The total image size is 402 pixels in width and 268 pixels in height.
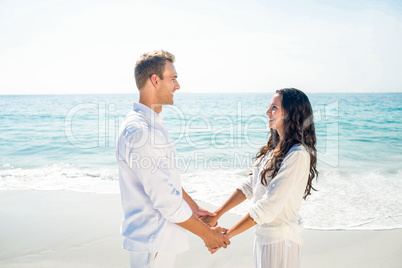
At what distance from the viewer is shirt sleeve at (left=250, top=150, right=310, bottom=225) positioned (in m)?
2.06

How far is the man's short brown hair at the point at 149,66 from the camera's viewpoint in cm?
212

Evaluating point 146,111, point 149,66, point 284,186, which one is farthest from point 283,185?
point 149,66

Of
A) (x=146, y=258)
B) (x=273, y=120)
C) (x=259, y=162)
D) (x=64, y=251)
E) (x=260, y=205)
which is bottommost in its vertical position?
(x=64, y=251)

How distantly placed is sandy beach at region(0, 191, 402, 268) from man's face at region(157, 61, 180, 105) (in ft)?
7.74

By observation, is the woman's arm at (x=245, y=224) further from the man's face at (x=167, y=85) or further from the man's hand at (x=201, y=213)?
the man's face at (x=167, y=85)

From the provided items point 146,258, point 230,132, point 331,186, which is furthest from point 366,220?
point 230,132

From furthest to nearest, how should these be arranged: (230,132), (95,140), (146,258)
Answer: (230,132) < (95,140) < (146,258)

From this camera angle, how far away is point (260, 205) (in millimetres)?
2090

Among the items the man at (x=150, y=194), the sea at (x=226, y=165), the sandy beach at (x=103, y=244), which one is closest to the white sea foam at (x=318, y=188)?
the sea at (x=226, y=165)

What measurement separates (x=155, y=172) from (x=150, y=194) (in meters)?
0.14

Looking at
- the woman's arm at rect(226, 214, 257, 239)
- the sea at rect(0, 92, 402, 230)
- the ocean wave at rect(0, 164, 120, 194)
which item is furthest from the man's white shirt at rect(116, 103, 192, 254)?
the ocean wave at rect(0, 164, 120, 194)

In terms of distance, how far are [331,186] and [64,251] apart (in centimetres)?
561

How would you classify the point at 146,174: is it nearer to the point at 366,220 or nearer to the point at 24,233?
the point at 24,233

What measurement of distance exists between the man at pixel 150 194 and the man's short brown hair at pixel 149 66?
19 cm
